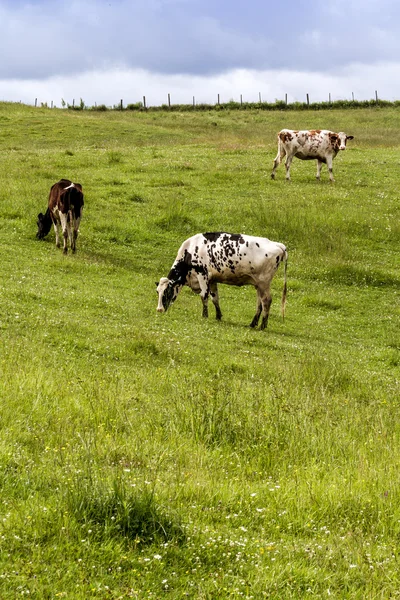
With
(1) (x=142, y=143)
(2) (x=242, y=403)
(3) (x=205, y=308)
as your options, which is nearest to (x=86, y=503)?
(2) (x=242, y=403)

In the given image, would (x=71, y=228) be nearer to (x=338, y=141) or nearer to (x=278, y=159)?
(x=278, y=159)

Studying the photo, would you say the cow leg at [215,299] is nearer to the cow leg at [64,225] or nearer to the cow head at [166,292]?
the cow head at [166,292]

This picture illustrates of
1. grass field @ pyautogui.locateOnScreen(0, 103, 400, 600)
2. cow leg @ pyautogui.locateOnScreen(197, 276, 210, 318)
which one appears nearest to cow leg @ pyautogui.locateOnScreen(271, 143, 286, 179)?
grass field @ pyautogui.locateOnScreen(0, 103, 400, 600)

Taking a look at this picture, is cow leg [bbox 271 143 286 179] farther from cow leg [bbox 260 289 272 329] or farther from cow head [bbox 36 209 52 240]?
cow leg [bbox 260 289 272 329]

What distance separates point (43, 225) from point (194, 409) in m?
17.2

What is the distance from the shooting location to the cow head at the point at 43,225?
2453 cm

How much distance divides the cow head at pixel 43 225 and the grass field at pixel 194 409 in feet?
1.14

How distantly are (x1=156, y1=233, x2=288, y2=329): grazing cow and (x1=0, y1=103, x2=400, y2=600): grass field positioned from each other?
70cm

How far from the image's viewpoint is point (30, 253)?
22.3 meters

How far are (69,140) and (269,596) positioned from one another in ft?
164

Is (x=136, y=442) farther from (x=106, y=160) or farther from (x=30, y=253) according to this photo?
(x=106, y=160)

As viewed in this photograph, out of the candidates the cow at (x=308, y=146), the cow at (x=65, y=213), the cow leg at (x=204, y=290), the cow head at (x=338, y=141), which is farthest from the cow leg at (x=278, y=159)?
the cow leg at (x=204, y=290)

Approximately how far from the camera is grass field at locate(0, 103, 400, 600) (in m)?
4.90

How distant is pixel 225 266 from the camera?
715 inches
